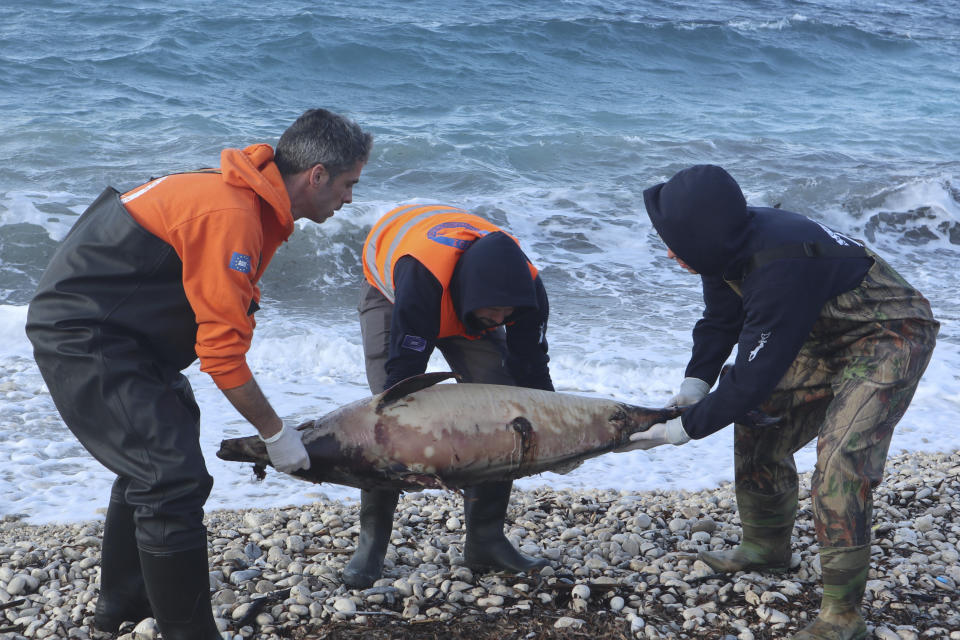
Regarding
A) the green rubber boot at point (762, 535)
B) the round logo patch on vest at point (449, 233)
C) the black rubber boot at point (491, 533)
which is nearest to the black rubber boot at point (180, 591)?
the black rubber boot at point (491, 533)

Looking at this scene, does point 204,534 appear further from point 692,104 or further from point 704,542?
point 692,104

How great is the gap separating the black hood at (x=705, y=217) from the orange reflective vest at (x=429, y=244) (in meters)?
0.75

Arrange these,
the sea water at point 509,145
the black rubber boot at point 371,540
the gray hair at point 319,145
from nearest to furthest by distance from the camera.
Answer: the gray hair at point 319,145 → the black rubber boot at point 371,540 → the sea water at point 509,145

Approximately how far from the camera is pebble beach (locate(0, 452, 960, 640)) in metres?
3.74

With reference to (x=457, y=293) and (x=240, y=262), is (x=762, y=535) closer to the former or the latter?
(x=457, y=293)

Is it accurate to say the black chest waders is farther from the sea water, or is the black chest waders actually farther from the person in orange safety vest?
the sea water

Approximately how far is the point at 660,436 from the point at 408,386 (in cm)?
109

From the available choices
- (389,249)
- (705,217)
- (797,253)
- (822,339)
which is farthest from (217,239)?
(822,339)

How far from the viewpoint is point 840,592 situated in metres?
3.61

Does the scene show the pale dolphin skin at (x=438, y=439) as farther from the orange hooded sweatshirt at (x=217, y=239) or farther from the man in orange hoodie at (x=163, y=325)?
the orange hooded sweatshirt at (x=217, y=239)

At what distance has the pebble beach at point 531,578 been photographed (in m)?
3.74

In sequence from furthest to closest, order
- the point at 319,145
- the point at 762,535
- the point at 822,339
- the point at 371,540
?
the point at 762,535, the point at 371,540, the point at 822,339, the point at 319,145

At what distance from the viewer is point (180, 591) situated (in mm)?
3143

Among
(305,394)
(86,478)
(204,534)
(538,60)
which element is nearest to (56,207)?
(305,394)
